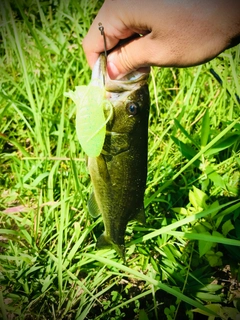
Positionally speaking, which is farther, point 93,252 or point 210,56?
point 93,252

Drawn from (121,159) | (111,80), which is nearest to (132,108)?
(111,80)

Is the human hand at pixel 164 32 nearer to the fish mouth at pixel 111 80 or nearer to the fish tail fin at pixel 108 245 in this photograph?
the fish mouth at pixel 111 80

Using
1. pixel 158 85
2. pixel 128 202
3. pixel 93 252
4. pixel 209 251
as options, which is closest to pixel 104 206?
pixel 128 202

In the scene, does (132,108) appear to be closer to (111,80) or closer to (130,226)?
(111,80)

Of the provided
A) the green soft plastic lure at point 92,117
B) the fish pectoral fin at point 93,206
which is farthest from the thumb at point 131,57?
the fish pectoral fin at point 93,206

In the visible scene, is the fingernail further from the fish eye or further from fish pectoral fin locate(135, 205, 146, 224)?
fish pectoral fin locate(135, 205, 146, 224)

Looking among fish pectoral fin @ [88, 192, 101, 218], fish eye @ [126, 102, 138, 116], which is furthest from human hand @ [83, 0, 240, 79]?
fish pectoral fin @ [88, 192, 101, 218]

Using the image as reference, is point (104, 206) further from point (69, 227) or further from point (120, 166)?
point (69, 227)
